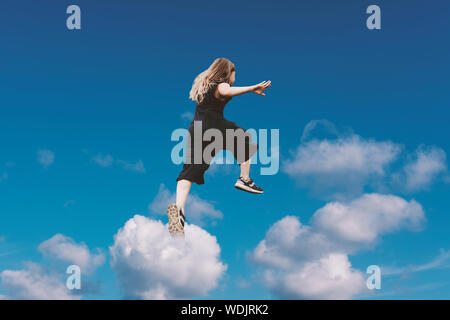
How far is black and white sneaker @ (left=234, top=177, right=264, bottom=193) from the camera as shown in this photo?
314 inches

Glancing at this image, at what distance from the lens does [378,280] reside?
7.12 metres

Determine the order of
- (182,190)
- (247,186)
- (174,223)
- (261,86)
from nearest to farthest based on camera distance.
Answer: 1. (261,86)
2. (174,223)
3. (182,190)
4. (247,186)

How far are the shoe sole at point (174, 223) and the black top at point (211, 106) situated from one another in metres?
1.78

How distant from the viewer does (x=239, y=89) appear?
286 inches

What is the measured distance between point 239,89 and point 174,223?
2.62m

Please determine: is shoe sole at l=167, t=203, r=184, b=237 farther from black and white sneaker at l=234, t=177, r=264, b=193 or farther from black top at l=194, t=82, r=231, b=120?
black top at l=194, t=82, r=231, b=120

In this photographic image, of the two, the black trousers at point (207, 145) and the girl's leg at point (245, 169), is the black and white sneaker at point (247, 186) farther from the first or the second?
the black trousers at point (207, 145)

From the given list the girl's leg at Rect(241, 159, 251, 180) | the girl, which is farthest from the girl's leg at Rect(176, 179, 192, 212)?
the girl's leg at Rect(241, 159, 251, 180)

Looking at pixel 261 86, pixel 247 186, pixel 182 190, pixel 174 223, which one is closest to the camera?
pixel 261 86

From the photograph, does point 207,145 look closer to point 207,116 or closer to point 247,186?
point 207,116

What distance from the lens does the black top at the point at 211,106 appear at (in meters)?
7.72

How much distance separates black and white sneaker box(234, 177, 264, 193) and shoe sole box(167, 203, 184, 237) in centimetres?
130

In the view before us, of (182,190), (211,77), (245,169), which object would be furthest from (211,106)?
(182,190)

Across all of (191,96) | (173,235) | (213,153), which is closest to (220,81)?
(191,96)
